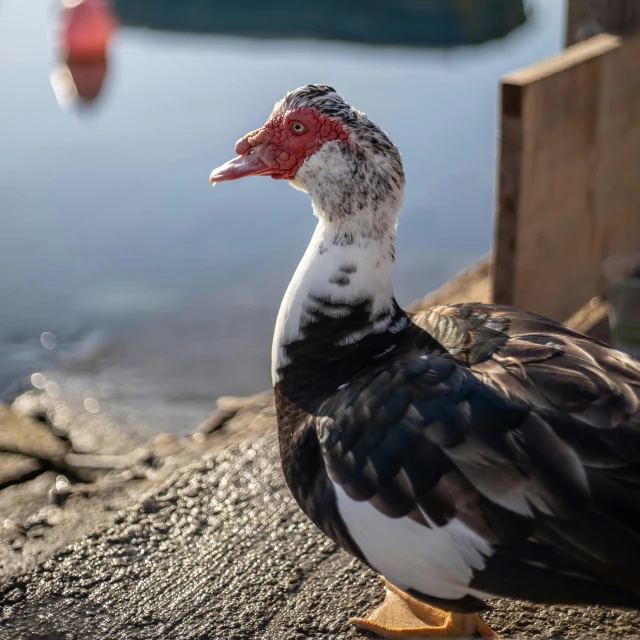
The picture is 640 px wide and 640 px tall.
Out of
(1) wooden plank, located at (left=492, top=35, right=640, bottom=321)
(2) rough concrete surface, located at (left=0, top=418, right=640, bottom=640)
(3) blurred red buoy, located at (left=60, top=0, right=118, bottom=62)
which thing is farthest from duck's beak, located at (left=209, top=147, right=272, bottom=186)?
(3) blurred red buoy, located at (left=60, top=0, right=118, bottom=62)

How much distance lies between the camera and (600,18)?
3592 millimetres

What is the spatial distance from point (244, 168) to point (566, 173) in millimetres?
1545

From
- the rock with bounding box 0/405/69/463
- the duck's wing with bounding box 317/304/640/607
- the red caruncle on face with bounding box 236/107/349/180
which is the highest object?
the red caruncle on face with bounding box 236/107/349/180

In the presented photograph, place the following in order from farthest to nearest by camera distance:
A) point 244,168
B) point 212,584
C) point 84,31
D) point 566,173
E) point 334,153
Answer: point 84,31 < point 566,173 < point 212,584 < point 244,168 < point 334,153

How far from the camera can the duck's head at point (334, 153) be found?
6.73ft

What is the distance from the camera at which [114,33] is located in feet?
31.3

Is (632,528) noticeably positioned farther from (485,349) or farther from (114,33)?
(114,33)

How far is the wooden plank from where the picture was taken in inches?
120

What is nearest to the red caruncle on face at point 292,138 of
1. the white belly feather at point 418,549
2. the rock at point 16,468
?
the white belly feather at point 418,549

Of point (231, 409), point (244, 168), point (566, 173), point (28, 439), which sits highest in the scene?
point (244, 168)

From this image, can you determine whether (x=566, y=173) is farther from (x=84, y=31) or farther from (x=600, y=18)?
(x=84, y=31)

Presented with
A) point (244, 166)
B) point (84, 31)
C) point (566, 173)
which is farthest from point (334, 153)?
point (84, 31)

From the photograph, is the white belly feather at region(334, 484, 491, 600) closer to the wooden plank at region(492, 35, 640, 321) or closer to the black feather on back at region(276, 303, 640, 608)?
the black feather on back at region(276, 303, 640, 608)

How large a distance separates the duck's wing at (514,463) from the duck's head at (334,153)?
391 millimetres
